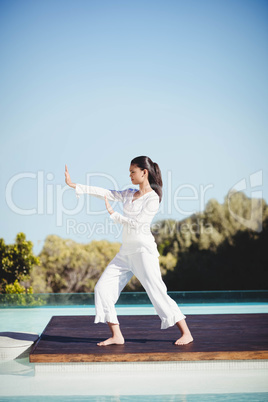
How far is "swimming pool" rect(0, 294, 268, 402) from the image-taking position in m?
3.11

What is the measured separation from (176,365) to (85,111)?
678 inches

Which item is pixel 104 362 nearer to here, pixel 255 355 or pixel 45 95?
pixel 255 355

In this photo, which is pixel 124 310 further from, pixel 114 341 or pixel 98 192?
pixel 98 192

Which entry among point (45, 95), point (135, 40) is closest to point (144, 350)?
point (135, 40)

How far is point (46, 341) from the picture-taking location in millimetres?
4012

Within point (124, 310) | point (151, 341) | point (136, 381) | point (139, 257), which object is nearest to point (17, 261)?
point (124, 310)

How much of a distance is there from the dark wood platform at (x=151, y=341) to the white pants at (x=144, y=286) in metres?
0.22

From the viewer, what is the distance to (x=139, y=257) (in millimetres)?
3699

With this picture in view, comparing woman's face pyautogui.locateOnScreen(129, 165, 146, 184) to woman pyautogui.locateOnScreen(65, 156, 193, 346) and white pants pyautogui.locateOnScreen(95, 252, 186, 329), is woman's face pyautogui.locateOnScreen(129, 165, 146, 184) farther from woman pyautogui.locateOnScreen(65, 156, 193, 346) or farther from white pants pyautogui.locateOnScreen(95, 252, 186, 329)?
white pants pyautogui.locateOnScreen(95, 252, 186, 329)

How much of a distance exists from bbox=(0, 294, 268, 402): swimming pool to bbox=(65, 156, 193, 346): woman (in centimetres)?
33

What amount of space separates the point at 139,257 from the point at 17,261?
8.89 m

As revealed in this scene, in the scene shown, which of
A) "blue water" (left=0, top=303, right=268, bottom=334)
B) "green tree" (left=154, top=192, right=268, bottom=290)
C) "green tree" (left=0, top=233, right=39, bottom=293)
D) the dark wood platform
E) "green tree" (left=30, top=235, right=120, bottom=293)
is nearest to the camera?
the dark wood platform

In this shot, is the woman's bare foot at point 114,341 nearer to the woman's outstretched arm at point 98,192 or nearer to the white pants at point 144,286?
the white pants at point 144,286

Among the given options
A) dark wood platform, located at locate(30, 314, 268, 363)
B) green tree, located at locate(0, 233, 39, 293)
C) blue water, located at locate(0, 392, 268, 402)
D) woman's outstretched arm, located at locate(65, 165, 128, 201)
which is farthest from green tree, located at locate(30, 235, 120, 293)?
blue water, located at locate(0, 392, 268, 402)
